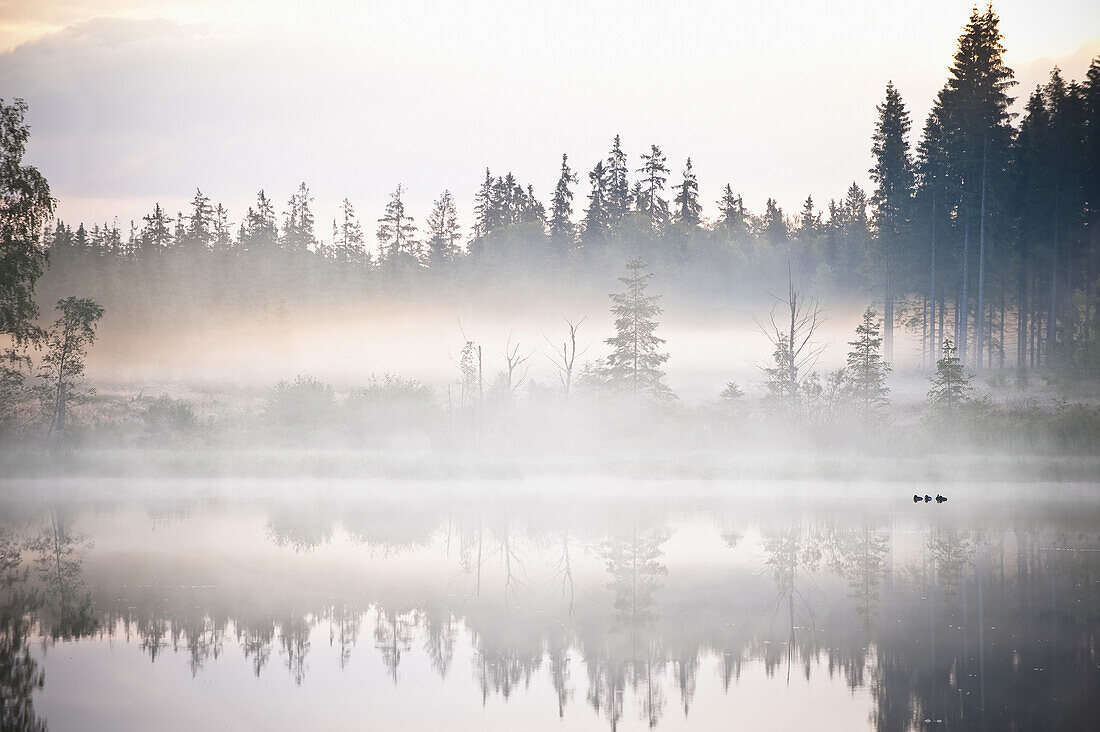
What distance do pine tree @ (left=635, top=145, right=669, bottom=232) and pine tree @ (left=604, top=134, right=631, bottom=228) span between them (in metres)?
1.47

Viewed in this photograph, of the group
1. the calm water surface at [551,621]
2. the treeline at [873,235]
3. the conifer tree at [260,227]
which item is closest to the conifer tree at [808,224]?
the treeline at [873,235]

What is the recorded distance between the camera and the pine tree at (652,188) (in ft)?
309

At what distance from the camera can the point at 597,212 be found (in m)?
92.9

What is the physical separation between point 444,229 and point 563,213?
1514 centimetres

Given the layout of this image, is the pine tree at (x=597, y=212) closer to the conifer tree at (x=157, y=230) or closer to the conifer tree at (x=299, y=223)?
the conifer tree at (x=299, y=223)

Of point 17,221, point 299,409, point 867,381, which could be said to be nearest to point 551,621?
point 17,221

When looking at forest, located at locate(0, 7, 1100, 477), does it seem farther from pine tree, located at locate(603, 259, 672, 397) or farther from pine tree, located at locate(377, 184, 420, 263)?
pine tree, located at locate(377, 184, 420, 263)

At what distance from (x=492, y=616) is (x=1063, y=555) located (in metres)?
14.3

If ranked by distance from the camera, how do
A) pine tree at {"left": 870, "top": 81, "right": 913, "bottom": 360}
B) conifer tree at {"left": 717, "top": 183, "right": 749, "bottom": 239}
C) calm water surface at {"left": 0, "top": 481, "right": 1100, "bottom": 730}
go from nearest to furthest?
calm water surface at {"left": 0, "top": 481, "right": 1100, "bottom": 730}
pine tree at {"left": 870, "top": 81, "right": 913, "bottom": 360}
conifer tree at {"left": 717, "top": 183, "right": 749, "bottom": 239}

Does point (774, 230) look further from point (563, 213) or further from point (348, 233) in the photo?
point (348, 233)

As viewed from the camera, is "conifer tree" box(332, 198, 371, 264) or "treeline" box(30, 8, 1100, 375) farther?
"conifer tree" box(332, 198, 371, 264)

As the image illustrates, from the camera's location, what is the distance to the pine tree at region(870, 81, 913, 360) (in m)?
61.0

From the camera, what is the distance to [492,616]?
16.4m

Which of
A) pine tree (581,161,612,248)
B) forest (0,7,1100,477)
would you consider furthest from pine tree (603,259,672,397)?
pine tree (581,161,612,248)
